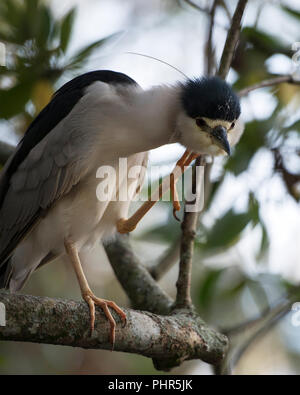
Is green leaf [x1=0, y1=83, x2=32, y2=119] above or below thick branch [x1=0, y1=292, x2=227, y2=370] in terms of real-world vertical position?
above

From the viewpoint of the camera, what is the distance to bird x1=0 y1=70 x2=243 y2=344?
7.48 ft

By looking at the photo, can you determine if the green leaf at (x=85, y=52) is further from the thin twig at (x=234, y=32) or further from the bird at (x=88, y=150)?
the thin twig at (x=234, y=32)

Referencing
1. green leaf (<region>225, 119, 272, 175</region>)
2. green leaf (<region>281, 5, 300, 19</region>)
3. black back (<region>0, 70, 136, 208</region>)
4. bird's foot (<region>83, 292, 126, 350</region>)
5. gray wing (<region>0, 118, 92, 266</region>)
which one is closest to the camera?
bird's foot (<region>83, 292, 126, 350</region>)

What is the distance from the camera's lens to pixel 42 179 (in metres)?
2.54

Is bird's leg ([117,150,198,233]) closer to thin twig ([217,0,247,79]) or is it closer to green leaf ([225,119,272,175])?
thin twig ([217,0,247,79])

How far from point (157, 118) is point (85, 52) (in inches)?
35.6

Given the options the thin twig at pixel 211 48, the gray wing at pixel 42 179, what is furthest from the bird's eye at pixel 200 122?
the thin twig at pixel 211 48

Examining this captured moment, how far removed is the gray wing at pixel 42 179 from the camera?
2455 millimetres

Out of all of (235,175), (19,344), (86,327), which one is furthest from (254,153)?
(19,344)

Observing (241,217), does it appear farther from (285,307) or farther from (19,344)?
(19,344)

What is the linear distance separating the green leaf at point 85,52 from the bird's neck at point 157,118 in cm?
75

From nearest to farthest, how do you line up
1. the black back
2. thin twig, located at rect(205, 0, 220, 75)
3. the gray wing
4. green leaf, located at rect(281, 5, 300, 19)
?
the gray wing
the black back
thin twig, located at rect(205, 0, 220, 75)
green leaf, located at rect(281, 5, 300, 19)

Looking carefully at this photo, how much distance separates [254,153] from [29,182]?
117 cm
